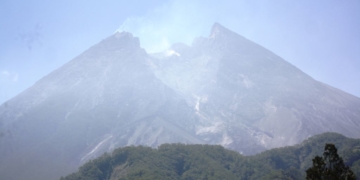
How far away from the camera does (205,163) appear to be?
104938 millimetres

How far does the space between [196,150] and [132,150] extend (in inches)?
884

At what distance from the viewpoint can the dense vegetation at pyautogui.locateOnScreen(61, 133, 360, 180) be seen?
3684 inches

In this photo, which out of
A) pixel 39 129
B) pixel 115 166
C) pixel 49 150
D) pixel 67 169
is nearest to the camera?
pixel 115 166

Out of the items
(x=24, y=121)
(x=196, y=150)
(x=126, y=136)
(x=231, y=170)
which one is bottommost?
(x=231, y=170)

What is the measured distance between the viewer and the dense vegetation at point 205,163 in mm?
93562

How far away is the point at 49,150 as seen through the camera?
172 metres

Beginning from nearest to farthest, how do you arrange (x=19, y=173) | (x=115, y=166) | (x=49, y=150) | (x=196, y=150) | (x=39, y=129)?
(x=115, y=166) → (x=196, y=150) → (x=19, y=173) → (x=49, y=150) → (x=39, y=129)

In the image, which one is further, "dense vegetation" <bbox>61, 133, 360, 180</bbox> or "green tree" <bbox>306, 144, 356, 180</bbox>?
"dense vegetation" <bbox>61, 133, 360, 180</bbox>

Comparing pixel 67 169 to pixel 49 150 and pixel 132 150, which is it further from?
pixel 132 150

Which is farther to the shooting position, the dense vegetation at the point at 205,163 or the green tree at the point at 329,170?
the dense vegetation at the point at 205,163

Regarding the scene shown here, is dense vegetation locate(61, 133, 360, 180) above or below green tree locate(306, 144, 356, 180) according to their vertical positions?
above

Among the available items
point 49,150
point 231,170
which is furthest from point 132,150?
point 49,150

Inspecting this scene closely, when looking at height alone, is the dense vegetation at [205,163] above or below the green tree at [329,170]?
above

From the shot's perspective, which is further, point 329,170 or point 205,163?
point 205,163
